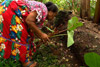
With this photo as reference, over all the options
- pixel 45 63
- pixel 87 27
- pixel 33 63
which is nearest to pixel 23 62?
pixel 33 63

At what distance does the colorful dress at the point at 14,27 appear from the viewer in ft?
4.17

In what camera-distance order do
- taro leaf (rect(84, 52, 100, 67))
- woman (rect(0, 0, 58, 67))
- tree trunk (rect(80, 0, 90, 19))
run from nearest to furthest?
taro leaf (rect(84, 52, 100, 67)), woman (rect(0, 0, 58, 67)), tree trunk (rect(80, 0, 90, 19))

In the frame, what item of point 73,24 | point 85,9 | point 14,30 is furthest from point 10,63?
point 85,9

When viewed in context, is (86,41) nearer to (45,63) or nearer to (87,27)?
(87,27)

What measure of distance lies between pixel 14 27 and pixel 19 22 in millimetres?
79

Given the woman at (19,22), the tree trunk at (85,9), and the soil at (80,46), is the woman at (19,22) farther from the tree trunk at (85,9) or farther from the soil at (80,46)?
the tree trunk at (85,9)

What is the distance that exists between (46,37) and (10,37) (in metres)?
0.43

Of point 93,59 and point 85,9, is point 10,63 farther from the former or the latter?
point 85,9

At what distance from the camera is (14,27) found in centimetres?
130

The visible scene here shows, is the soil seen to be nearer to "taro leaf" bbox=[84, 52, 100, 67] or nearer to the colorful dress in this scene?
the colorful dress

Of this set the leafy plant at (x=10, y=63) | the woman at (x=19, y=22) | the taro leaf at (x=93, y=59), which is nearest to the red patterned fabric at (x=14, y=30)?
the woman at (x=19, y=22)

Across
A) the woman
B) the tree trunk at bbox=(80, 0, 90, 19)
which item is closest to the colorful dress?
the woman

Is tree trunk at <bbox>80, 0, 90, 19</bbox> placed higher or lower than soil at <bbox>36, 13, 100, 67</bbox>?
higher

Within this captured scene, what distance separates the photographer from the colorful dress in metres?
1.27
